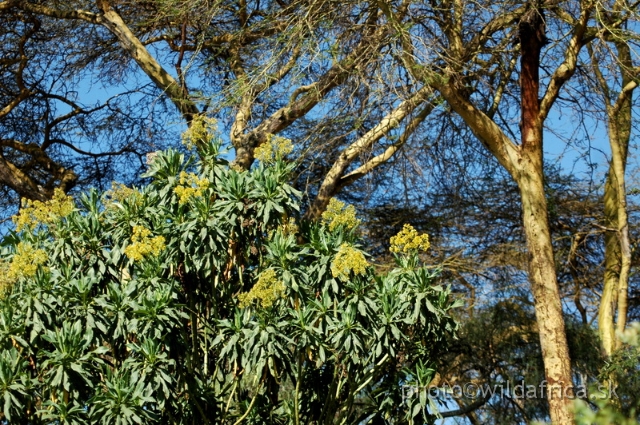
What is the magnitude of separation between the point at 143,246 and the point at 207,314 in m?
1.43

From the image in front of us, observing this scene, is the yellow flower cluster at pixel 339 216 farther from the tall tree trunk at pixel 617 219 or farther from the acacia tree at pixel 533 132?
the tall tree trunk at pixel 617 219

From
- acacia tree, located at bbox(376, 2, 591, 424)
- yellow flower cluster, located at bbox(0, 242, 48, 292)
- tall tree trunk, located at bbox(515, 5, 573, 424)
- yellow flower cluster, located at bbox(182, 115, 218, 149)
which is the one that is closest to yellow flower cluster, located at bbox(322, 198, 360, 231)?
yellow flower cluster, located at bbox(182, 115, 218, 149)

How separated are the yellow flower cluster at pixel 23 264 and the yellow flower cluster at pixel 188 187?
3.72 ft

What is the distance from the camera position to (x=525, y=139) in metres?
10.0

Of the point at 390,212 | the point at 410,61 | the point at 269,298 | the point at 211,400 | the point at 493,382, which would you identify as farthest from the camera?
the point at 390,212

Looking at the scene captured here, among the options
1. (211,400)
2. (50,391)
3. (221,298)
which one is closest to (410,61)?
(221,298)

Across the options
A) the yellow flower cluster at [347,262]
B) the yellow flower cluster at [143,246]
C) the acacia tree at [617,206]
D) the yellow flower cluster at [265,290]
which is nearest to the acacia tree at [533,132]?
the acacia tree at [617,206]

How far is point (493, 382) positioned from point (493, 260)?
1.54 m

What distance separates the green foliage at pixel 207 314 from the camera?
7203mm

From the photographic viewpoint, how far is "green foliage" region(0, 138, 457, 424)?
7.20 metres

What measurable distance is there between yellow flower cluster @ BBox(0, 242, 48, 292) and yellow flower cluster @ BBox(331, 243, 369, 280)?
2204 mm

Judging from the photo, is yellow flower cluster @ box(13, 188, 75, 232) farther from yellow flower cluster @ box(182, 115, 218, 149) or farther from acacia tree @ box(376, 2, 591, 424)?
acacia tree @ box(376, 2, 591, 424)

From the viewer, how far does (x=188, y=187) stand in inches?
297

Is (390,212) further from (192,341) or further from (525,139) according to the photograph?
(192,341)
